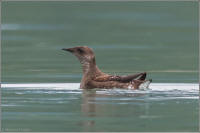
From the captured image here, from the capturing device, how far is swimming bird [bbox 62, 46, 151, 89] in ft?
59.2

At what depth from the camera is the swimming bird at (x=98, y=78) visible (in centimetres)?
1805

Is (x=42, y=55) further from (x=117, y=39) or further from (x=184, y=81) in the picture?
(x=184, y=81)

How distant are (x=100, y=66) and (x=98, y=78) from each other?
8660mm

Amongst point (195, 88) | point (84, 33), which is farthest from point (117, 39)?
point (195, 88)

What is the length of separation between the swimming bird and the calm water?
1.47ft

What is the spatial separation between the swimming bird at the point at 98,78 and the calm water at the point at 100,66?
447 mm

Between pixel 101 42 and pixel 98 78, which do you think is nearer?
pixel 98 78

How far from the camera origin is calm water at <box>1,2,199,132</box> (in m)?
13.2

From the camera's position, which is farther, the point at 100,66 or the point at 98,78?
the point at 100,66

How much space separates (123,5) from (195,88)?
1400 inches

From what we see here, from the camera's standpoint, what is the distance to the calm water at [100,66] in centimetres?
1318

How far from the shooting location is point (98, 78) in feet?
60.3

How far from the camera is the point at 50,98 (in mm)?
16062

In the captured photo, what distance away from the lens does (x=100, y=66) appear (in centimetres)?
2703
